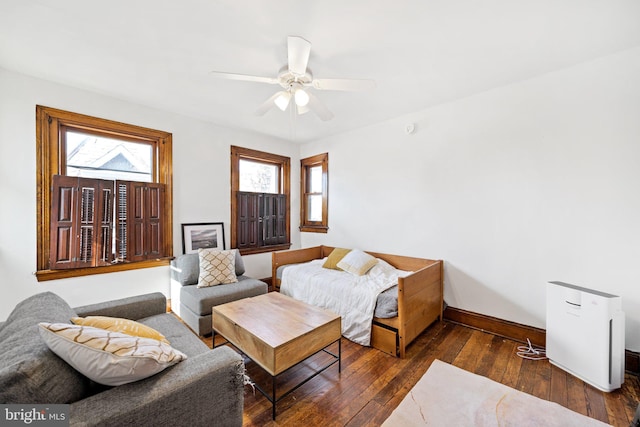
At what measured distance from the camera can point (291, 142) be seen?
465 centimetres

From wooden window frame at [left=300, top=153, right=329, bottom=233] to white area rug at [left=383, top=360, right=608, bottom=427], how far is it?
2.81m

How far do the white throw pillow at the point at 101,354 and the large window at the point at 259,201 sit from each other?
289cm

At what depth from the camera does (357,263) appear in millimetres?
3260

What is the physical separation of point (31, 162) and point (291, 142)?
10.8ft

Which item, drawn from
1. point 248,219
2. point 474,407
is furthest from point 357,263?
point 248,219

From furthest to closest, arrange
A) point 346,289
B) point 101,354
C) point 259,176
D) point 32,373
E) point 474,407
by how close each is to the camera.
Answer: point 259,176 → point 346,289 → point 474,407 → point 101,354 → point 32,373

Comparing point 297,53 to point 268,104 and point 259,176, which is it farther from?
point 259,176

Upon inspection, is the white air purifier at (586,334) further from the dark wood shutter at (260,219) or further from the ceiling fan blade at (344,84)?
the dark wood shutter at (260,219)

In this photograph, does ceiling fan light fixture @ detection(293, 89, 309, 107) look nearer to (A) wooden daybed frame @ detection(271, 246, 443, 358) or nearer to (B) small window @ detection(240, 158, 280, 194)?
(A) wooden daybed frame @ detection(271, 246, 443, 358)

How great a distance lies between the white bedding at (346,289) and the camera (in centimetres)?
252

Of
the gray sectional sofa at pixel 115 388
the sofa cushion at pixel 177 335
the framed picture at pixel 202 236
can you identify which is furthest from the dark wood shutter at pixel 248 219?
the gray sectional sofa at pixel 115 388

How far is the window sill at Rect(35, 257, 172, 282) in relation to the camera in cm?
251

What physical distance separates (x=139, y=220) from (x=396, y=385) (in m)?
3.20

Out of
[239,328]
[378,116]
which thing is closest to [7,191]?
[239,328]
